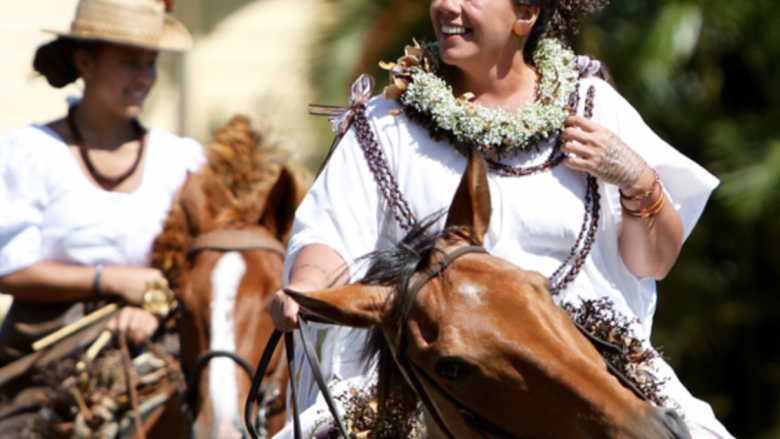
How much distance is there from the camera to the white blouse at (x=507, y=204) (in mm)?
3172

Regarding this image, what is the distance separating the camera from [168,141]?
19.5ft

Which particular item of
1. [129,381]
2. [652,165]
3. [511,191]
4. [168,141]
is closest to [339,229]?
[511,191]

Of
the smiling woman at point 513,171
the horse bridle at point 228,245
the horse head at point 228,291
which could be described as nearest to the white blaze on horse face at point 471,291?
the smiling woman at point 513,171

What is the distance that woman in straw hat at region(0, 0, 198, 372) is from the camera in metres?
5.36

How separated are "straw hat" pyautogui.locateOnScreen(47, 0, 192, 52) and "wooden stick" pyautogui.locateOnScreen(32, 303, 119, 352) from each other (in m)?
1.58

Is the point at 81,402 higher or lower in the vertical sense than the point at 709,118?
lower

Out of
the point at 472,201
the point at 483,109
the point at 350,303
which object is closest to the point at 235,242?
the point at 483,109

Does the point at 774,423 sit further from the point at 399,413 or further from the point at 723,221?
the point at 399,413

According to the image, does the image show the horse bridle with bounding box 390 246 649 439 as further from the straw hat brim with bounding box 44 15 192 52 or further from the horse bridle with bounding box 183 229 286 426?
the straw hat brim with bounding box 44 15 192 52

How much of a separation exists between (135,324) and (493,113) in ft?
8.93

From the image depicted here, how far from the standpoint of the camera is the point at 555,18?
3.46 metres

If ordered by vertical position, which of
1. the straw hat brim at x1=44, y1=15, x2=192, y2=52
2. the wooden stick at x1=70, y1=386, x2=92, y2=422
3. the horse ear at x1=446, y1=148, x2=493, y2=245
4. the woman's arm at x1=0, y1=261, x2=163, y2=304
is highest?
the horse ear at x1=446, y1=148, x2=493, y2=245

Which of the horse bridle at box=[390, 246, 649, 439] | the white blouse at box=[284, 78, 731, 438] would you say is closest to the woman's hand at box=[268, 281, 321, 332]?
the horse bridle at box=[390, 246, 649, 439]

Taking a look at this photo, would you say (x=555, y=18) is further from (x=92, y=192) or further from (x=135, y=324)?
(x=92, y=192)
